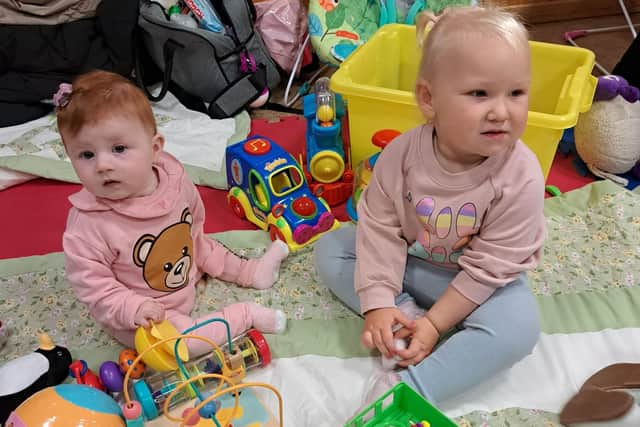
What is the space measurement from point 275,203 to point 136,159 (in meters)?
0.40

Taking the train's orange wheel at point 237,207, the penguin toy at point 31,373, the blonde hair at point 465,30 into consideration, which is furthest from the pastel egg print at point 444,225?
the penguin toy at point 31,373

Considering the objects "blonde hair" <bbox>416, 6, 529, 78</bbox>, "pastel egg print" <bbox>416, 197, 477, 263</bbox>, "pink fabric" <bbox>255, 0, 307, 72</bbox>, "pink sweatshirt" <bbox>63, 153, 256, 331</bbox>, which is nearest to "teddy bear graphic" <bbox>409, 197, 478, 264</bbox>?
"pastel egg print" <bbox>416, 197, 477, 263</bbox>

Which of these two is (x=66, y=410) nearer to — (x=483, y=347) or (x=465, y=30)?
(x=483, y=347)

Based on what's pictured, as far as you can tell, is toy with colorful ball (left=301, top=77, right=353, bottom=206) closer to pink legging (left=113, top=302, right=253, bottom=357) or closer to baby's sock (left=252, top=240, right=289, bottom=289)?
baby's sock (left=252, top=240, right=289, bottom=289)

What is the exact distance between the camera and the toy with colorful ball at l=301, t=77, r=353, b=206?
1.41 m

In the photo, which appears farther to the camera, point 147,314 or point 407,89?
point 407,89

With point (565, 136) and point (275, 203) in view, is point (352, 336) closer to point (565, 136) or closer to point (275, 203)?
point (275, 203)

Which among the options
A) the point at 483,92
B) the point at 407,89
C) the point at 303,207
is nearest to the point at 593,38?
the point at 407,89

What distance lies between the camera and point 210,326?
1041 millimetres

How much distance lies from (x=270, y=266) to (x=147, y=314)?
0.31 m

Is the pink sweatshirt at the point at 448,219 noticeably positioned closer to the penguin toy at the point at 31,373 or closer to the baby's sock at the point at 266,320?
the baby's sock at the point at 266,320

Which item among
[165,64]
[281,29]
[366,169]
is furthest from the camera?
[281,29]

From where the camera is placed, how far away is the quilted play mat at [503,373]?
961 millimetres

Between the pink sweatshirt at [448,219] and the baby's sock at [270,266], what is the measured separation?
Answer: 9.3 inches
